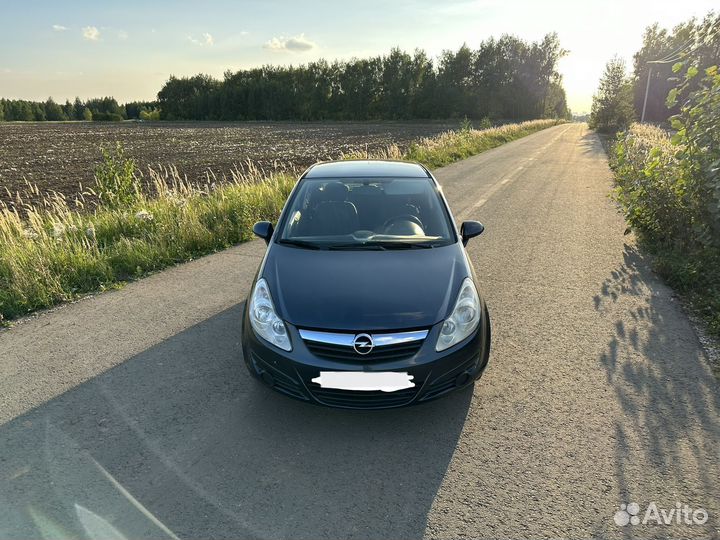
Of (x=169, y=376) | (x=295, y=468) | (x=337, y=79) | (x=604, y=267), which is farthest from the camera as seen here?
(x=337, y=79)

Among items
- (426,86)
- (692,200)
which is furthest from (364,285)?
(426,86)

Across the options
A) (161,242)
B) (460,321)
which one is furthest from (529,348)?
(161,242)

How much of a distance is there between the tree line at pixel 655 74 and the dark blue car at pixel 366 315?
3.92 meters

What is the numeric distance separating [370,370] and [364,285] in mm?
633

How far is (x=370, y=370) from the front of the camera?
102 inches

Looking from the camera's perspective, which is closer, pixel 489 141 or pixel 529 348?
pixel 529 348

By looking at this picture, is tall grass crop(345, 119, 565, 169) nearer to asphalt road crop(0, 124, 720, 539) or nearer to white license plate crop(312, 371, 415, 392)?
asphalt road crop(0, 124, 720, 539)

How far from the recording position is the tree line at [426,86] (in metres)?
86.2

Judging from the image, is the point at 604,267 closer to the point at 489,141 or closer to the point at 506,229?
the point at 506,229

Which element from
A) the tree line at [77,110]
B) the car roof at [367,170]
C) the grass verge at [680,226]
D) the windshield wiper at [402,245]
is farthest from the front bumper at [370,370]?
the tree line at [77,110]

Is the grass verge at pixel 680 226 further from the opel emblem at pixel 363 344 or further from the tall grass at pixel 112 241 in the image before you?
the tall grass at pixel 112 241

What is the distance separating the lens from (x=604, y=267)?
5828 mm

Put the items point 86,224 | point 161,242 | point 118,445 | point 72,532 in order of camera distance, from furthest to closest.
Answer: point 86,224 < point 161,242 < point 118,445 < point 72,532

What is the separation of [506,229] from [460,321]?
541 cm
